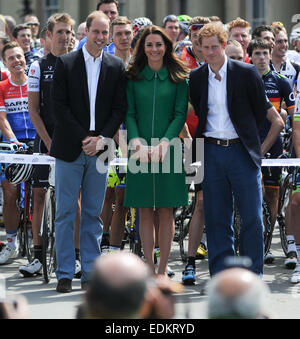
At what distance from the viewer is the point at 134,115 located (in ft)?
23.6

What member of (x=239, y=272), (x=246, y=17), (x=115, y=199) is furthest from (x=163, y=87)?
(x=246, y=17)

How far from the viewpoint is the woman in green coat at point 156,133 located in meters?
7.12

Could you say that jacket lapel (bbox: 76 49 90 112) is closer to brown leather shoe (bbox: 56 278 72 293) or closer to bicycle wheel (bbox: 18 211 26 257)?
brown leather shoe (bbox: 56 278 72 293)

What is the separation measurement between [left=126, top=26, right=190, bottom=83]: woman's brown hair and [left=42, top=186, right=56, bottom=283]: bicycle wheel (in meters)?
1.34

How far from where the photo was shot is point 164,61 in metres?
7.28

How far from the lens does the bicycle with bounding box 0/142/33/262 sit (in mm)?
8037

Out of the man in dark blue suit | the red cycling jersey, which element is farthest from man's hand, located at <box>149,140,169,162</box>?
the red cycling jersey

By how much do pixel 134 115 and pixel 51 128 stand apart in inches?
34.2

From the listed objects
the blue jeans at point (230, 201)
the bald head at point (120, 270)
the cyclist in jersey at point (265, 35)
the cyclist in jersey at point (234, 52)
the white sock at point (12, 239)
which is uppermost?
the cyclist in jersey at point (265, 35)

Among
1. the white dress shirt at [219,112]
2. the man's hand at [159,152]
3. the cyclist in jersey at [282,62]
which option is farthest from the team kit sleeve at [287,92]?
the man's hand at [159,152]

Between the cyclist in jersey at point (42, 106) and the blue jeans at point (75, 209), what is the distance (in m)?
0.52

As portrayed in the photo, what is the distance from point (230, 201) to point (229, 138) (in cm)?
53

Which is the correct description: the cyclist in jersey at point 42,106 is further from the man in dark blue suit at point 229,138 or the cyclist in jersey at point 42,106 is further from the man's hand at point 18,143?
the man in dark blue suit at point 229,138

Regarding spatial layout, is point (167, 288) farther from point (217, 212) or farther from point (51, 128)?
point (51, 128)
